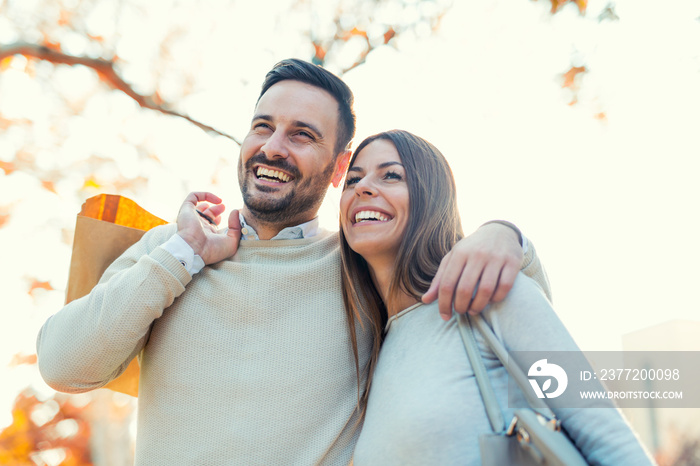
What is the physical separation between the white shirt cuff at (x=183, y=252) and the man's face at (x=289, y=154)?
364 mm

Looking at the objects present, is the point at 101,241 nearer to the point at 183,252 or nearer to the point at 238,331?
the point at 183,252

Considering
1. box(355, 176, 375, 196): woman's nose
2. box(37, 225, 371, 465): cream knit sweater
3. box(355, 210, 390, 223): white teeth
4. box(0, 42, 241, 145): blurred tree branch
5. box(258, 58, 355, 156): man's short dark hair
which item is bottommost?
box(37, 225, 371, 465): cream knit sweater

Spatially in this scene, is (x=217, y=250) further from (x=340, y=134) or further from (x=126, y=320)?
(x=340, y=134)

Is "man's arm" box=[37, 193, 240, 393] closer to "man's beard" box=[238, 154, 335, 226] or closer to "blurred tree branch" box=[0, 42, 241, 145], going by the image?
"man's beard" box=[238, 154, 335, 226]

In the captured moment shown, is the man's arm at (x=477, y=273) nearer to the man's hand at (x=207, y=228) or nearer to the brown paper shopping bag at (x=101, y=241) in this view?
the man's hand at (x=207, y=228)

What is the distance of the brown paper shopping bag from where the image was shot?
1.83 m

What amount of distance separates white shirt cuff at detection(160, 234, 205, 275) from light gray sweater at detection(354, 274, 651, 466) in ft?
2.45

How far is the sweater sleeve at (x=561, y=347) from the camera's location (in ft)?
3.34

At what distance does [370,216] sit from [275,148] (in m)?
0.51

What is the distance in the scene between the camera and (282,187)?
1.97 m

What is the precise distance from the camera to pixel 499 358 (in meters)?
1.14

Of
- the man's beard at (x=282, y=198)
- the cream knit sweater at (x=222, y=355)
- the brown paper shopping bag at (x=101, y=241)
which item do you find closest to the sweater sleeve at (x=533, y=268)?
the cream knit sweater at (x=222, y=355)

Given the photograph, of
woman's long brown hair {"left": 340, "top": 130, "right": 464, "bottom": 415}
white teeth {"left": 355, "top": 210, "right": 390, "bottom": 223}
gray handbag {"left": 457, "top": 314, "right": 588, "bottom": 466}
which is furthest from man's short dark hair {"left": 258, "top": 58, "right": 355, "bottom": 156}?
gray handbag {"left": 457, "top": 314, "right": 588, "bottom": 466}

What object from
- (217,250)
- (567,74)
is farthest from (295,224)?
(567,74)
